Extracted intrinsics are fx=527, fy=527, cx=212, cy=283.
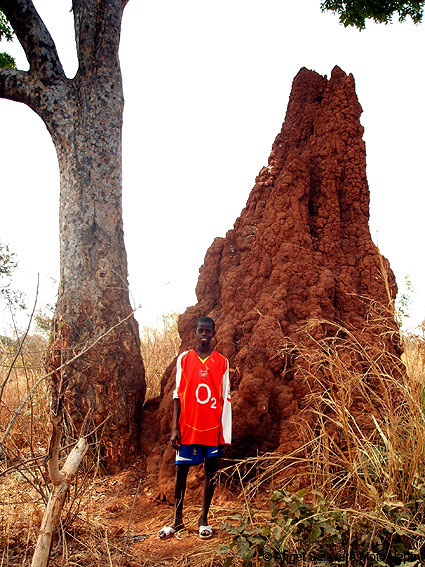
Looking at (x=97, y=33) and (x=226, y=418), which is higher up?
(x=97, y=33)

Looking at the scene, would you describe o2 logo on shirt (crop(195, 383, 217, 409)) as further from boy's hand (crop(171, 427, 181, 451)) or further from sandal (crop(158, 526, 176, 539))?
sandal (crop(158, 526, 176, 539))

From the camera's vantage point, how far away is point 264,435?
448 centimetres

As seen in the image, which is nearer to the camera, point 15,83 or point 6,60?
point 15,83

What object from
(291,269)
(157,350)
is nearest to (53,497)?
(291,269)

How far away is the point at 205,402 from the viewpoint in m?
4.11

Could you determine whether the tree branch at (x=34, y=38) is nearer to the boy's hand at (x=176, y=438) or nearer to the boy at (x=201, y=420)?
the boy at (x=201, y=420)

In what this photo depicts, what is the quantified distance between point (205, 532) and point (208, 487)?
313 millimetres

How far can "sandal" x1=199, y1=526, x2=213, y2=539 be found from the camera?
3.78 meters

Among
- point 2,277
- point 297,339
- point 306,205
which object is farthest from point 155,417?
point 2,277

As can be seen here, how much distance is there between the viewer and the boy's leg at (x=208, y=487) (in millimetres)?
3916

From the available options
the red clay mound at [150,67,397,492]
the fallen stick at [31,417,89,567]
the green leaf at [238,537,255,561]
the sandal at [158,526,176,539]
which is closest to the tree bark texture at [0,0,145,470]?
the red clay mound at [150,67,397,492]

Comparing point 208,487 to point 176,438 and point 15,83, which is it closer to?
point 176,438

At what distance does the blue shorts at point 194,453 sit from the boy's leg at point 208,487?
0.16ft

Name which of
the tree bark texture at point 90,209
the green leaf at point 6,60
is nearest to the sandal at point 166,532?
the tree bark texture at point 90,209
